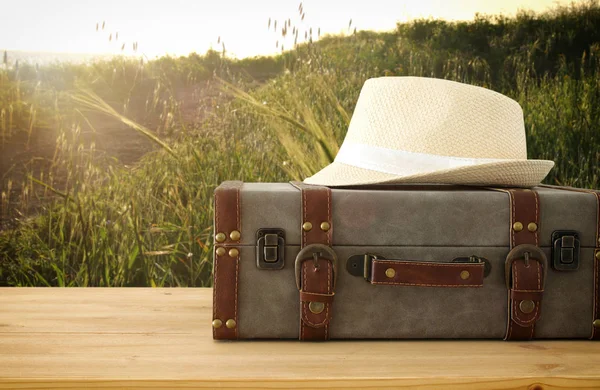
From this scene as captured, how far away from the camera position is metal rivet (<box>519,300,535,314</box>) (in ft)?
4.27

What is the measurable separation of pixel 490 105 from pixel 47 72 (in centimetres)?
181

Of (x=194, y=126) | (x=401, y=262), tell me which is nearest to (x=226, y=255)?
(x=401, y=262)

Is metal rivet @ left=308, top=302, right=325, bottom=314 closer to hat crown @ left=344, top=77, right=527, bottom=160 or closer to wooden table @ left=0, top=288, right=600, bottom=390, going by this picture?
wooden table @ left=0, top=288, right=600, bottom=390

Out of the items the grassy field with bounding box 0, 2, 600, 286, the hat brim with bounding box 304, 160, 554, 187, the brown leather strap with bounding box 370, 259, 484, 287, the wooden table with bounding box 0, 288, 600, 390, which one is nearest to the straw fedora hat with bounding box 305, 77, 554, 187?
the hat brim with bounding box 304, 160, 554, 187

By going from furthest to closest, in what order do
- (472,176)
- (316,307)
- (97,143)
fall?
(97,143) → (472,176) → (316,307)

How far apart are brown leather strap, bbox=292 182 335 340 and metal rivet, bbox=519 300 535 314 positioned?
0.43m

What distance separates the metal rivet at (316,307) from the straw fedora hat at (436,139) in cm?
29

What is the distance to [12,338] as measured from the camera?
1.31 meters

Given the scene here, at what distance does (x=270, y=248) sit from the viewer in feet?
4.15

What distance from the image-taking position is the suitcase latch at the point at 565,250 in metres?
1.31

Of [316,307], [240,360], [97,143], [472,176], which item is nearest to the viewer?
[240,360]

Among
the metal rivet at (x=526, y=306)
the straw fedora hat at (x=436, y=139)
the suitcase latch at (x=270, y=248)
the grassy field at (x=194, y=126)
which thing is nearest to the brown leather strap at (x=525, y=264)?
the metal rivet at (x=526, y=306)

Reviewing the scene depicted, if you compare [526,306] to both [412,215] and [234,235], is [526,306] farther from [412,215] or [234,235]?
[234,235]

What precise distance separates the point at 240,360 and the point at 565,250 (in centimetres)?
76
